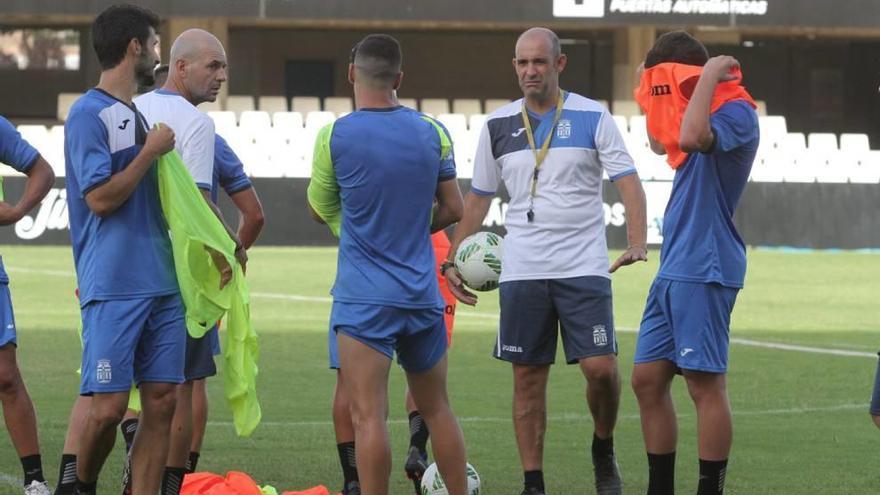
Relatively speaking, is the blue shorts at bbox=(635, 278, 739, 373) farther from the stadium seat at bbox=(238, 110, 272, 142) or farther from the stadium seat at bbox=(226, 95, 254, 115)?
the stadium seat at bbox=(226, 95, 254, 115)

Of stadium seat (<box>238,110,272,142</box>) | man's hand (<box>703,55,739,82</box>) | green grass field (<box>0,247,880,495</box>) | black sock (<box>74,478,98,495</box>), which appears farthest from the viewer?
stadium seat (<box>238,110,272,142</box>)

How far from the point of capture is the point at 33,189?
299 inches

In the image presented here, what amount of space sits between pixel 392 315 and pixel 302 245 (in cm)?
1964

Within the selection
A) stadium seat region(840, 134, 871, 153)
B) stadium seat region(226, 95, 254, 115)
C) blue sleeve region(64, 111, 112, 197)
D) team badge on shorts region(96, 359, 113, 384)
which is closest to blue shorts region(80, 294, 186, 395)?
team badge on shorts region(96, 359, 113, 384)

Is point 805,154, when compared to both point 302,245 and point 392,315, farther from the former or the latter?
point 392,315

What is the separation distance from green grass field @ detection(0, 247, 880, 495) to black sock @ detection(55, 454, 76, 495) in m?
1.12

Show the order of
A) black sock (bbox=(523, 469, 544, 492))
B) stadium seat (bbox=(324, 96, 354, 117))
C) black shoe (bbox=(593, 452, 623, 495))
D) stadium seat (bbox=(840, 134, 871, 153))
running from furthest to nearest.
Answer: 1. stadium seat (bbox=(324, 96, 354, 117))
2. stadium seat (bbox=(840, 134, 871, 153))
3. black shoe (bbox=(593, 452, 623, 495))
4. black sock (bbox=(523, 469, 544, 492))

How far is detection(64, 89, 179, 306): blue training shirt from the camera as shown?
21.0 feet

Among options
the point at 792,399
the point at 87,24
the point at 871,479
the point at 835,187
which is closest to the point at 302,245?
the point at 835,187

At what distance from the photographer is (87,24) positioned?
34312 mm

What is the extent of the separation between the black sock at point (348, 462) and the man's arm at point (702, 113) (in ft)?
7.10

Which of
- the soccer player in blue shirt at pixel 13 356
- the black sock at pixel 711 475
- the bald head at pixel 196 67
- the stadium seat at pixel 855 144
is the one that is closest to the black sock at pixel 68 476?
the soccer player in blue shirt at pixel 13 356

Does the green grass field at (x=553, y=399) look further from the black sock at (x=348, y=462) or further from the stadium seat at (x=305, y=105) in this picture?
the stadium seat at (x=305, y=105)

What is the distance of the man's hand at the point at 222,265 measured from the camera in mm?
6730
